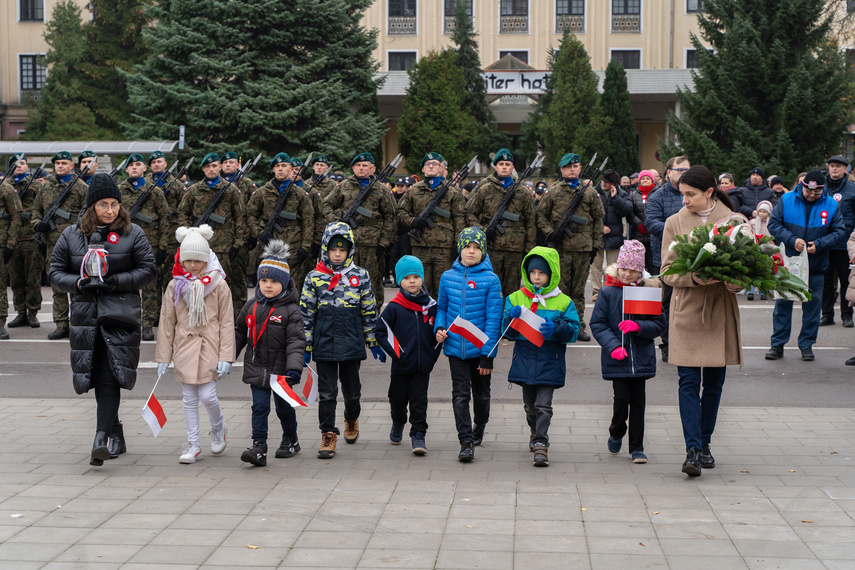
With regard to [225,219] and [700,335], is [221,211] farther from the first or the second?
[700,335]

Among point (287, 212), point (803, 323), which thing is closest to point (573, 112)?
point (287, 212)

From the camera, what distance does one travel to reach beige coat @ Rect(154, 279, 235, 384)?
22.2ft

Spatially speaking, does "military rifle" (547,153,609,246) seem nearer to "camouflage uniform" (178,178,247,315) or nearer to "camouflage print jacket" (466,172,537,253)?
"camouflage print jacket" (466,172,537,253)

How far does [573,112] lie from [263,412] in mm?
30203

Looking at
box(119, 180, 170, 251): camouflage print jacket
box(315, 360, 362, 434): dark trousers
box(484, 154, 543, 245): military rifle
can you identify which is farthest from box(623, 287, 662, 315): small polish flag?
box(119, 180, 170, 251): camouflage print jacket

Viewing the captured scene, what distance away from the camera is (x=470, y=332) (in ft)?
22.6

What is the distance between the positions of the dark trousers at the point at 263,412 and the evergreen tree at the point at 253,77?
63.5ft

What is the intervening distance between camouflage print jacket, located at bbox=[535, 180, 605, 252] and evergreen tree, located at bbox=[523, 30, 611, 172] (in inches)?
918

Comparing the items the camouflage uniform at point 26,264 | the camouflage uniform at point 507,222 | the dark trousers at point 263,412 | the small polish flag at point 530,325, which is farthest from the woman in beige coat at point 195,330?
the camouflage uniform at point 26,264

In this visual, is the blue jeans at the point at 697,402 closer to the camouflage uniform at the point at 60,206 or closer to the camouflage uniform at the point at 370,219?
the camouflage uniform at the point at 370,219

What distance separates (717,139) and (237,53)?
1314 centimetres

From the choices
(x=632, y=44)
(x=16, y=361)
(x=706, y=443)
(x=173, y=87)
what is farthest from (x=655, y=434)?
(x=632, y=44)

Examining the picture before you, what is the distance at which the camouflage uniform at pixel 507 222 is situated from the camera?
12359 mm

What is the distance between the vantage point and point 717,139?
28328 mm
